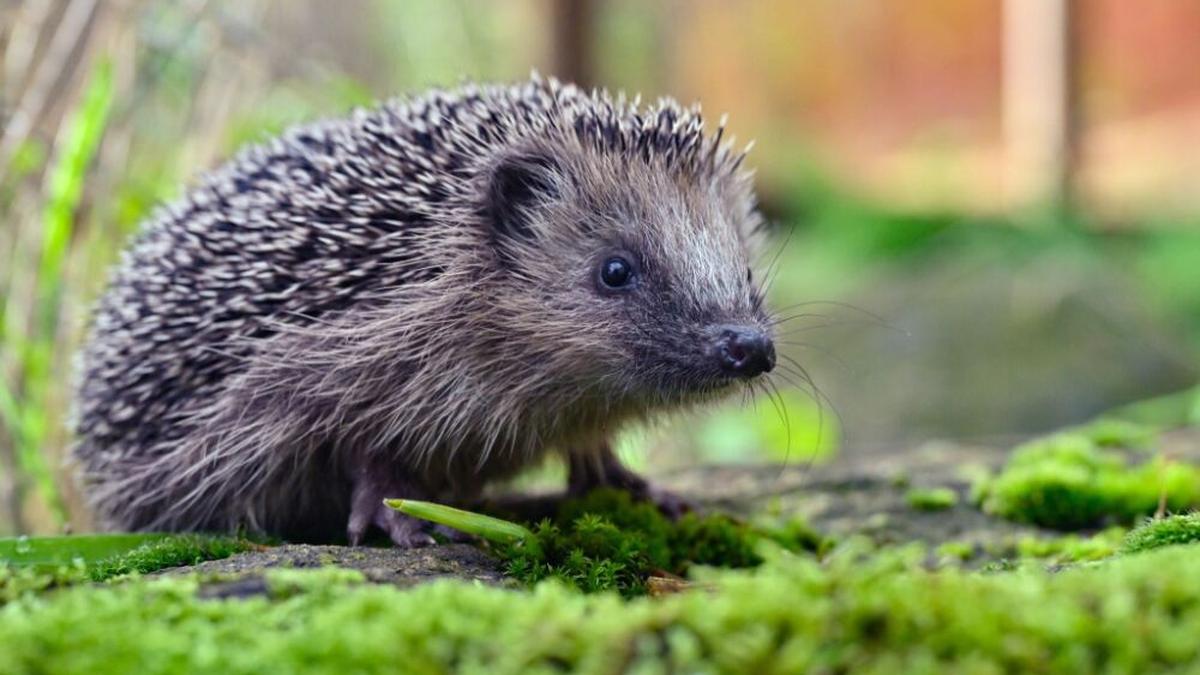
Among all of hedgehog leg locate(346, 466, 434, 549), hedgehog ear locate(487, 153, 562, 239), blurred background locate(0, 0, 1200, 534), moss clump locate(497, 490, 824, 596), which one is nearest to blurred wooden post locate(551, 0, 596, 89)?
blurred background locate(0, 0, 1200, 534)

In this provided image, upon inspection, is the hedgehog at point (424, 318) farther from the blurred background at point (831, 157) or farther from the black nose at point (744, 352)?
the blurred background at point (831, 157)

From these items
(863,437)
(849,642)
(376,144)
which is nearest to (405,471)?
(376,144)

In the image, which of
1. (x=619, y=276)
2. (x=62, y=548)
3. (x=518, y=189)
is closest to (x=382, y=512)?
(x=62, y=548)

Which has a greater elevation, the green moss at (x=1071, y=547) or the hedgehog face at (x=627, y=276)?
the hedgehog face at (x=627, y=276)

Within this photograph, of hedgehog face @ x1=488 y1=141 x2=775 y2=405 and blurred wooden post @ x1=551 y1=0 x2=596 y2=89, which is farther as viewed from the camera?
blurred wooden post @ x1=551 y1=0 x2=596 y2=89

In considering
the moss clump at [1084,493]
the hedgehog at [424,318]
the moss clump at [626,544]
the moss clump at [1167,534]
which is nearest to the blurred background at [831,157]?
the moss clump at [626,544]

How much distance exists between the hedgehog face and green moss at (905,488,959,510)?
56.3 inches

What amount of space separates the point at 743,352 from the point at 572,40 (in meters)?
9.72

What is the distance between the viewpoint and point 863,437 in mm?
12797

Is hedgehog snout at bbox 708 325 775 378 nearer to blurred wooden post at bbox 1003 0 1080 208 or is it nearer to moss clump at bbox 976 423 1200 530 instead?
moss clump at bbox 976 423 1200 530

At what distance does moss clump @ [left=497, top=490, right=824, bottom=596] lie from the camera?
4117 millimetres

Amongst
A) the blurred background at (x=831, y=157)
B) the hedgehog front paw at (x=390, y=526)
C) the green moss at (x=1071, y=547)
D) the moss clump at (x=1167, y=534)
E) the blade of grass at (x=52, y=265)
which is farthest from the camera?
the blurred background at (x=831, y=157)

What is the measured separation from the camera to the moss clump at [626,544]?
4.12 metres

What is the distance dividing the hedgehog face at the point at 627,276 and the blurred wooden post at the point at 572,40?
844 cm
